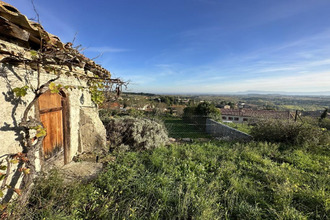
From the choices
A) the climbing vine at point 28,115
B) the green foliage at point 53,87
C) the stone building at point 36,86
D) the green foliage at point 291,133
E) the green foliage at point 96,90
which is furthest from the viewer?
the green foliage at point 291,133

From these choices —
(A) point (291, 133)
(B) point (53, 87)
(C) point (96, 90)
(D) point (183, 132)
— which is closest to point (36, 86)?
(B) point (53, 87)

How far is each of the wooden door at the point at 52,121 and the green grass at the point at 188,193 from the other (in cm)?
82

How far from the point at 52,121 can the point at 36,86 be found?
0.97 metres

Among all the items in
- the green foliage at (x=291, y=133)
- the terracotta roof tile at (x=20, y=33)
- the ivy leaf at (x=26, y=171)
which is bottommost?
the green foliage at (x=291, y=133)

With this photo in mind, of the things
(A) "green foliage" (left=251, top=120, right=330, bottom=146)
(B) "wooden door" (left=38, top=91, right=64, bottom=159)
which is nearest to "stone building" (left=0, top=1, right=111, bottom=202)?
(B) "wooden door" (left=38, top=91, right=64, bottom=159)

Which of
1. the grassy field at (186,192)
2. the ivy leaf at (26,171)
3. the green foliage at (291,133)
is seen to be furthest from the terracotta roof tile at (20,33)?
the green foliage at (291,133)

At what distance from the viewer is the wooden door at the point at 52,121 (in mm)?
3129

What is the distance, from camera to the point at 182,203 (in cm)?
257

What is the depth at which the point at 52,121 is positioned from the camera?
3.42 m

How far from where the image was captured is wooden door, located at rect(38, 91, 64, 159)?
313cm

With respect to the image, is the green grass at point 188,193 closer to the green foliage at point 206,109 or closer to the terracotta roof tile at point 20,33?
the terracotta roof tile at point 20,33

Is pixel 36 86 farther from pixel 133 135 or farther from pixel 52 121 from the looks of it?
pixel 133 135

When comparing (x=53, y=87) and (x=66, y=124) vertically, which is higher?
(x=53, y=87)

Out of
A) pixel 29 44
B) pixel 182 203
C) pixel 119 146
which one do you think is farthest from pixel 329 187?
pixel 29 44
